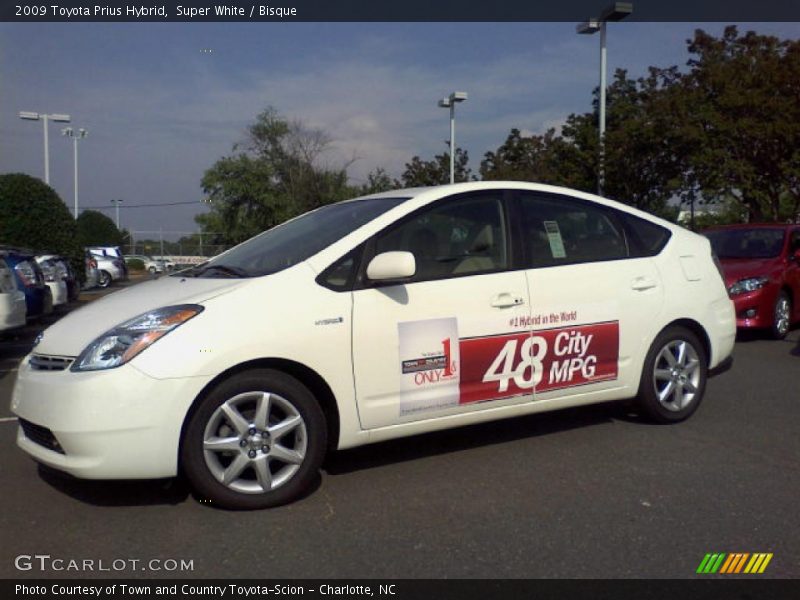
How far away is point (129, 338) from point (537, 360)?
7.78 ft

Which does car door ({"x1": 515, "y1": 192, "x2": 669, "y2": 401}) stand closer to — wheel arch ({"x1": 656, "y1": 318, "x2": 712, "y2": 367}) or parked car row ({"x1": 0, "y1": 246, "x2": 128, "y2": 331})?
wheel arch ({"x1": 656, "y1": 318, "x2": 712, "y2": 367})

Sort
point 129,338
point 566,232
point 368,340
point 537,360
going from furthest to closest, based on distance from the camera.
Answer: point 566,232 < point 537,360 < point 368,340 < point 129,338

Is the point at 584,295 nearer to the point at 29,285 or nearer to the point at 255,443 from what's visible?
the point at 255,443

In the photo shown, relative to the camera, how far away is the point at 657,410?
546 cm

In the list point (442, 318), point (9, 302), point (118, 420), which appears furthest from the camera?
point (9, 302)

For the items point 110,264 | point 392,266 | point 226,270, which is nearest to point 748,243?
point 392,266

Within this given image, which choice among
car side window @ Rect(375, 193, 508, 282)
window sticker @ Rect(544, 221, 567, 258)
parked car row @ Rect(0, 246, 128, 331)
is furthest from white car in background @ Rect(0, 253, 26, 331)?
window sticker @ Rect(544, 221, 567, 258)

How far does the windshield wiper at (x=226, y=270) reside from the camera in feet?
14.5

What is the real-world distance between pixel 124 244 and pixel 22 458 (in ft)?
151

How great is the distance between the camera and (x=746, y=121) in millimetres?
17578

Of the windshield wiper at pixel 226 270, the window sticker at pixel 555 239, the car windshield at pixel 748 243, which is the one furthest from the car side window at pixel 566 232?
the car windshield at pixel 748 243
